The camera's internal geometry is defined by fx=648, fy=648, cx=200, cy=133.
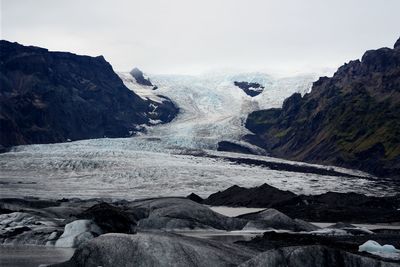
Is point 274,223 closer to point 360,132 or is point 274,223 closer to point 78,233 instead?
point 78,233

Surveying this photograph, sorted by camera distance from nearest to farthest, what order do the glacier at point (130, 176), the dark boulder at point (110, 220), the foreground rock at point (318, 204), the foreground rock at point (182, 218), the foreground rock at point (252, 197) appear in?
1. the dark boulder at point (110, 220)
2. the foreground rock at point (182, 218)
3. the foreground rock at point (318, 204)
4. the foreground rock at point (252, 197)
5. the glacier at point (130, 176)

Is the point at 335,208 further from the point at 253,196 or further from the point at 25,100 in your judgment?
the point at 25,100

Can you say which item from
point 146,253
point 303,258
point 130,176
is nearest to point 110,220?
point 146,253

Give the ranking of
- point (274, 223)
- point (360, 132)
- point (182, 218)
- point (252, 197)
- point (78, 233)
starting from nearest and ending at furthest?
1. point (78, 233)
2. point (182, 218)
3. point (274, 223)
4. point (252, 197)
5. point (360, 132)

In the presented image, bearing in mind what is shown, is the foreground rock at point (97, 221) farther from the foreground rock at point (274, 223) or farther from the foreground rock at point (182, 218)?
the foreground rock at point (274, 223)

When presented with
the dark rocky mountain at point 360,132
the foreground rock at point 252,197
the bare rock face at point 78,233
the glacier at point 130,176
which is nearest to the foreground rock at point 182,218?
the bare rock face at point 78,233

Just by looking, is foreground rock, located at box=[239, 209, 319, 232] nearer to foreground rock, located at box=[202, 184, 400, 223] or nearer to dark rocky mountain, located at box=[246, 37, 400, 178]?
foreground rock, located at box=[202, 184, 400, 223]

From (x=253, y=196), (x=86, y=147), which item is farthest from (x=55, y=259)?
(x=86, y=147)
